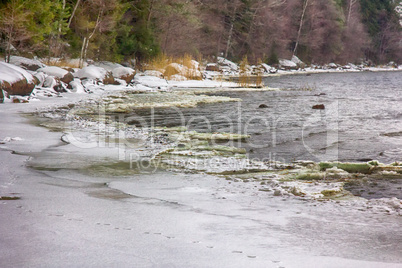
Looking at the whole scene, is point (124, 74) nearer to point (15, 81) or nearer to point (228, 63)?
point (15, 81)

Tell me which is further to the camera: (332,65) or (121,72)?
(332,65)

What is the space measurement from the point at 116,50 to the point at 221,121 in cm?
1797

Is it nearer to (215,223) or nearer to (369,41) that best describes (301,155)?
(215,223)

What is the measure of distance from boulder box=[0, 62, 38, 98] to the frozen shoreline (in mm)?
8443

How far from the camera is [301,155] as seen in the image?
7133 mm

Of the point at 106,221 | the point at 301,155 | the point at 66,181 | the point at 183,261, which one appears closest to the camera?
the point at 183,261

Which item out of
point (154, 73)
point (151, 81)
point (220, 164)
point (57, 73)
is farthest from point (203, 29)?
point (220, 164)

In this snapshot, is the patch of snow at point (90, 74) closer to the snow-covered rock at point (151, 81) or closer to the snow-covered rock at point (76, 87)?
the snow-covered rock at point (76, 87)

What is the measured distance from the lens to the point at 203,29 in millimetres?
43938

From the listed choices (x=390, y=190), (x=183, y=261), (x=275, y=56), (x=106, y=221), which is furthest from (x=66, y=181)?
(x=275, y=56)

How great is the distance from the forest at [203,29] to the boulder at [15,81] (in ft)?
13.1

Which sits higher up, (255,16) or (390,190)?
(255,16)

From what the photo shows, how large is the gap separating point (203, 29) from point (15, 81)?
3321cm

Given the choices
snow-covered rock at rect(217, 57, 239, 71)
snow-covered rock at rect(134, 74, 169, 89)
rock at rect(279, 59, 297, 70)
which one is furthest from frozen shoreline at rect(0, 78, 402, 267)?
rock at rect(279, 59, 297, 70)
